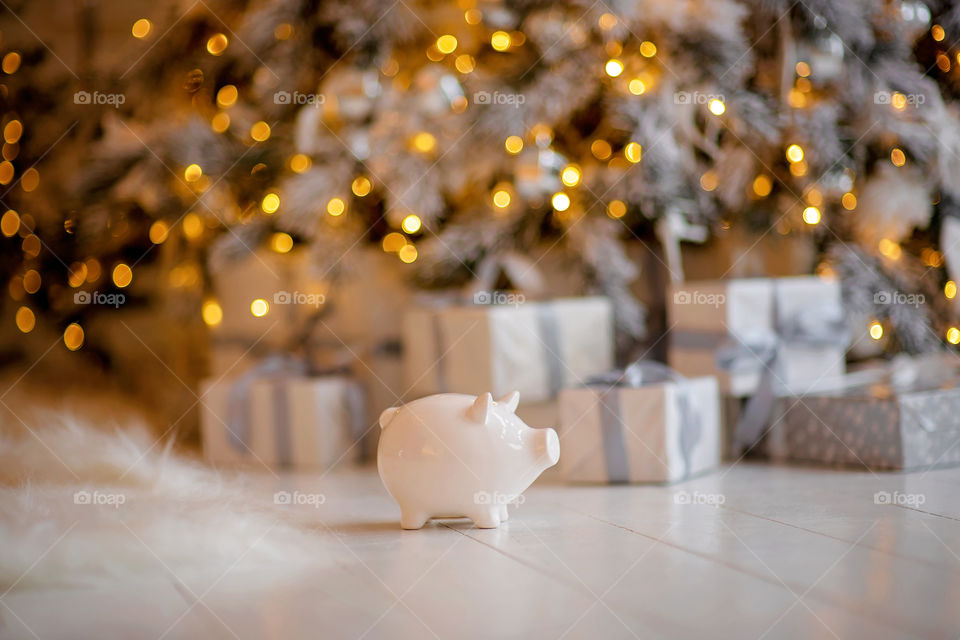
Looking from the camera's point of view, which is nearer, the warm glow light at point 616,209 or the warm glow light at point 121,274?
the warm glow light at point 616,209

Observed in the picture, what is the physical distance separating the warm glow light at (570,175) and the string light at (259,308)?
61 cm

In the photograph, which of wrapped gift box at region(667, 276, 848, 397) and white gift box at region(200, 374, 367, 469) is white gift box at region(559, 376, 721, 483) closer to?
wrapped gift box at region(667, 276, 848, 397)

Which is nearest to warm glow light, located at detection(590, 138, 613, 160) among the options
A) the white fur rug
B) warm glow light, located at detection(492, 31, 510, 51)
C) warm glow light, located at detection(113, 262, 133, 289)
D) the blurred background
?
the blurred background

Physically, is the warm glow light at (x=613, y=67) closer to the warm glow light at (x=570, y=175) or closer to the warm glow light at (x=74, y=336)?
the warm glow light at (x=570, y=175)

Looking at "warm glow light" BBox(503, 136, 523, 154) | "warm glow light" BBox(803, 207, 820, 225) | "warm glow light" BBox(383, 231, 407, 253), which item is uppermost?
"warm glow light" BBox(503, 136, 523, 154)

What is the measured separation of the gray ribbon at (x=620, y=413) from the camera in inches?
55.2

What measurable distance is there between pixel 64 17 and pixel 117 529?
6.94ft

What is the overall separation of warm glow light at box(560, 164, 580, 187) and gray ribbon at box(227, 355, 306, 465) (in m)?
0.58

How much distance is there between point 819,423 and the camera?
1502 millimetres

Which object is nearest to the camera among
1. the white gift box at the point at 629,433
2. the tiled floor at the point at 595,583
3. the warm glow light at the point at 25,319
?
the tiled floor at the point at 595,583

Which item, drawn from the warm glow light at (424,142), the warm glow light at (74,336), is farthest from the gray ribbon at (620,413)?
the warm glow light at (74,336)

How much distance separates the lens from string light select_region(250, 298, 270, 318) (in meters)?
1.90

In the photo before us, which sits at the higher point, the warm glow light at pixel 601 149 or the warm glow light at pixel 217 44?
the warm glow light at pixel 217 44

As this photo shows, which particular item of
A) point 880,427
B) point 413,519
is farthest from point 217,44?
point 880,427
